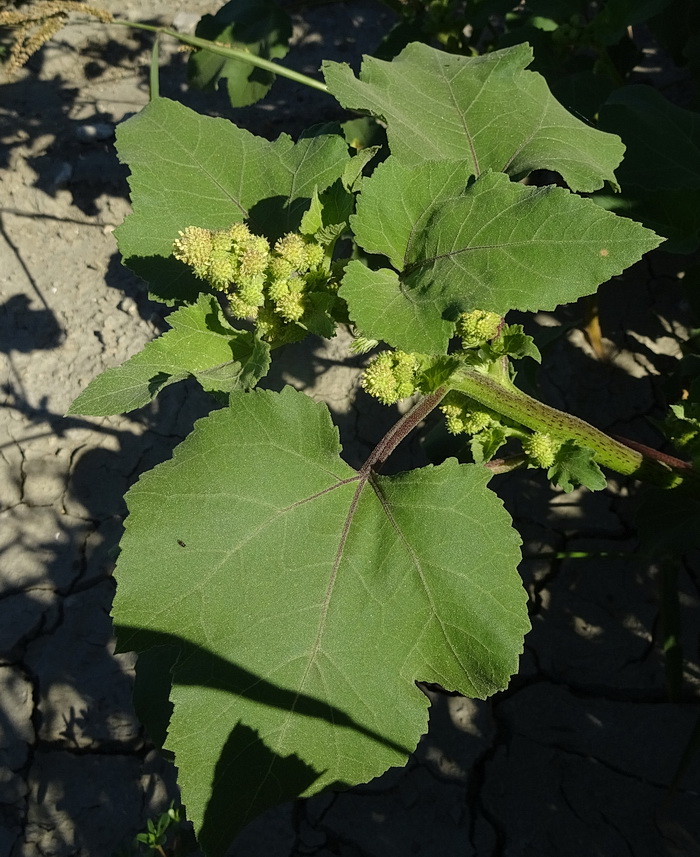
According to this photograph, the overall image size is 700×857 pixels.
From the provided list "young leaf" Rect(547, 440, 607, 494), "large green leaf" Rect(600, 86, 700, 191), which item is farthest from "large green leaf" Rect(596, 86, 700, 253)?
"young leaf" Rect(547, 440, 607, 494)

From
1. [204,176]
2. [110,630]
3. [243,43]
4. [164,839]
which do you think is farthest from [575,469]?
[243,43]

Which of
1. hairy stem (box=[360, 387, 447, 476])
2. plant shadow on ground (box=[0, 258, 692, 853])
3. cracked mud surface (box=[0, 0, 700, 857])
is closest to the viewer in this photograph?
hairy stem (box=[360, 387, 447, 476])

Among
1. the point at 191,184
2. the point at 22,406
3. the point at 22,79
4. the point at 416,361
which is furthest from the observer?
the point at 22,79

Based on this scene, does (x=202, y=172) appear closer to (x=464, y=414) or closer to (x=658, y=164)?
(x=464, y=414)

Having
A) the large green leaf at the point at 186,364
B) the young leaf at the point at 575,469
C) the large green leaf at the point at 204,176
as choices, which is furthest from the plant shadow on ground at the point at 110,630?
the large green leaf at the point at 186,364

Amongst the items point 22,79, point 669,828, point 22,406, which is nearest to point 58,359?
point 22,406

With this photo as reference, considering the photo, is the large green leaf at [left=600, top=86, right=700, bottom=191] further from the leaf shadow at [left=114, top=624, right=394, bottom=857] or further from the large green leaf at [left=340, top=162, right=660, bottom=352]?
the leaf shadow at [left=114, top=624, right=394, bottom=857]

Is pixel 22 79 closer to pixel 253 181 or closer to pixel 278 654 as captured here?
pixel 253 181
